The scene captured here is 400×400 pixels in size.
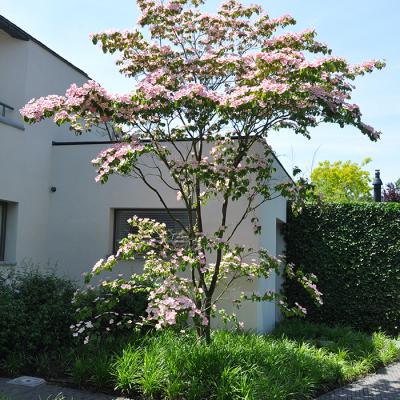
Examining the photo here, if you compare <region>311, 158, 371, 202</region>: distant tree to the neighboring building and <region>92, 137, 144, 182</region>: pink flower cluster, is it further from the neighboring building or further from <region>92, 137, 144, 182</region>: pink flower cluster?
<region>92, 137, 144, 182</region>: pink flower cluster

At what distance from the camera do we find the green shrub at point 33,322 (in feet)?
21.2

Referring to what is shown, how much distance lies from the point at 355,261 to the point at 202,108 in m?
6.50

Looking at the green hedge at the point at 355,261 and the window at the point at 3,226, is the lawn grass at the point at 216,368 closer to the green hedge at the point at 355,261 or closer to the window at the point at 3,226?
the window at the point at 3,226

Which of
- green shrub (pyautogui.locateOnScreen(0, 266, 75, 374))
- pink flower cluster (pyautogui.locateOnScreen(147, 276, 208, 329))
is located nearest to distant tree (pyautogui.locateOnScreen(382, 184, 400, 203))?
pink flower cluster (pyautogui.locateOnScreen(147, 276, 208, 329))

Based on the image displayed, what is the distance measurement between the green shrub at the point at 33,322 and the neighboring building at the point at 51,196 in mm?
2039

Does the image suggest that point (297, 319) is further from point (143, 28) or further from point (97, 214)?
point (143, 28)

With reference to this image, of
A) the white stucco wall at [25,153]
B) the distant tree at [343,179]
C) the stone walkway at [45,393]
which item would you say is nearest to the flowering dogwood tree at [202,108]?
the stone walkway at [45,393]

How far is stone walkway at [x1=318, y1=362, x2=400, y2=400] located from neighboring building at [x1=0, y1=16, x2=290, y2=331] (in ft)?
7.53

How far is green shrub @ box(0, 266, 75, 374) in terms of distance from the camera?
254 inches

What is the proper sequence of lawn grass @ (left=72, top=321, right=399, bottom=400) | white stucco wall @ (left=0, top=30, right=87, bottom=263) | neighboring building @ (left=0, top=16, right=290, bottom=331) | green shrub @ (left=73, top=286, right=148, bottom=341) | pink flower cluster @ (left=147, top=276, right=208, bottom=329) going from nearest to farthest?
lawn grass @ (left=72, top=321, right=399, bottom=400) < pink flower cluster @ (left=147, top=276, right=208, bottom=329) < green shrub @ (left=73, top=286, right=148, bottom=341) < white stucco wall @ (left=0, top=30, right=87, bottom=263) < neighboring building @ (left=0, top=16, right=290, bottom=331)

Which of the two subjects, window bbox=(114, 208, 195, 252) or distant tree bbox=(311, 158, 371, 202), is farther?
distant tree bbox=(311, 158, 371, 202)

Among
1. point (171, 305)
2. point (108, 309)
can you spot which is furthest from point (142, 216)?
point (171, 305)

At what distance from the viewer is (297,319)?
433 inches

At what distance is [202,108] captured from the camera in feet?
20.5
